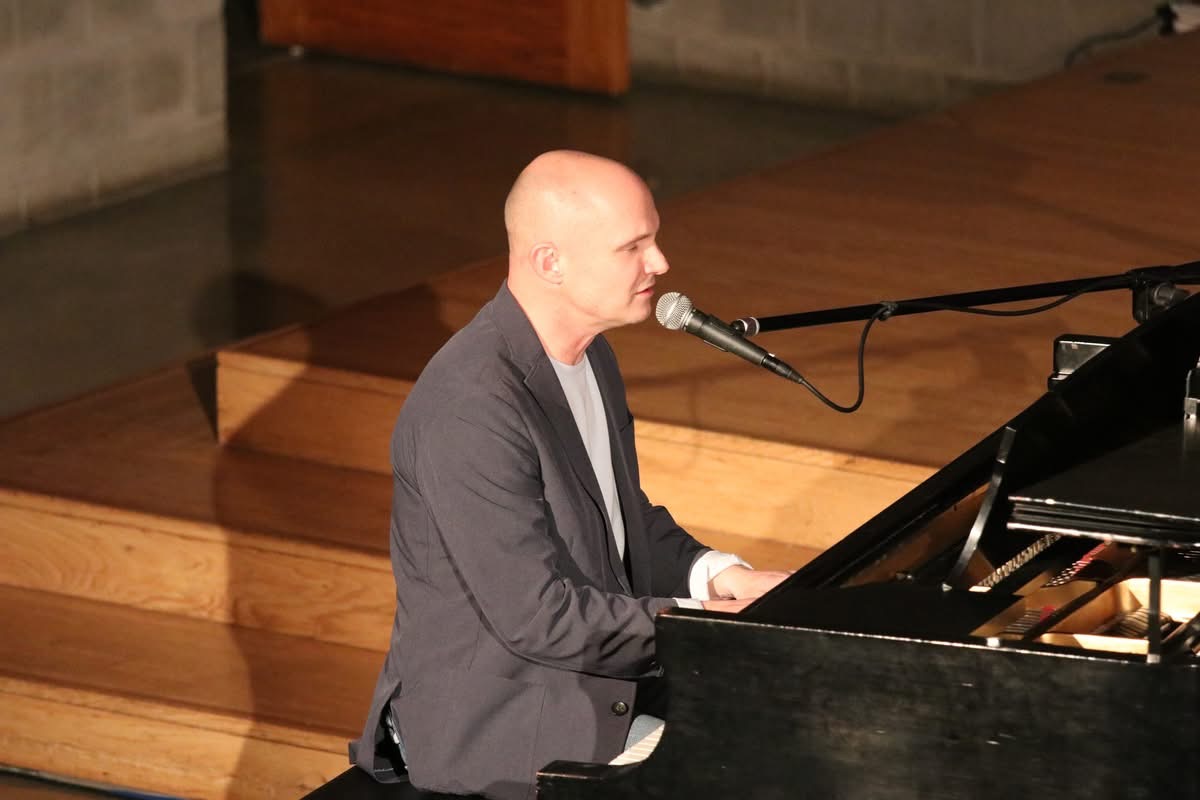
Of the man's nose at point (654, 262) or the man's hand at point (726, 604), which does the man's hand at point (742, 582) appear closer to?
the man's hand at point (726, 604)

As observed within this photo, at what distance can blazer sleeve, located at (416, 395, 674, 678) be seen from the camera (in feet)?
8.21

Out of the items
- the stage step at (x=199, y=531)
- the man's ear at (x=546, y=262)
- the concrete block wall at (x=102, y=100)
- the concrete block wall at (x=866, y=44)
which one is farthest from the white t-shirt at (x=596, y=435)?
the concrete block wall at (x=866, y=44)

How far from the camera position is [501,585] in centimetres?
251

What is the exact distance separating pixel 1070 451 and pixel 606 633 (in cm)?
60

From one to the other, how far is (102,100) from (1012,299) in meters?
4.99

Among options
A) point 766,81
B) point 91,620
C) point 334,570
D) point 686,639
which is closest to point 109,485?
point 91,620

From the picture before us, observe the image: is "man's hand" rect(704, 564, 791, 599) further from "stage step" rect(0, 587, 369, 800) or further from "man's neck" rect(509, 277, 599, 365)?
"stage step" rect(0, 587, 369, 800)

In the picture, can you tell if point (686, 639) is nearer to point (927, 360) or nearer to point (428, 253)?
point (927, 360)

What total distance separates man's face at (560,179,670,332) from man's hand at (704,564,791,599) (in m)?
0.41

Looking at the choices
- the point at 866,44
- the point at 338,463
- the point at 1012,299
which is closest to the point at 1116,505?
the point at 1012,299

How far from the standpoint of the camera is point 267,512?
13.7ft

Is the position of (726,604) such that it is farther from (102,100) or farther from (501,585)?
(102,100)

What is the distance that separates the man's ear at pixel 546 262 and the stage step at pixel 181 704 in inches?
54.3

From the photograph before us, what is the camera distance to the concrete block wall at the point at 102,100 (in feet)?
22.0
